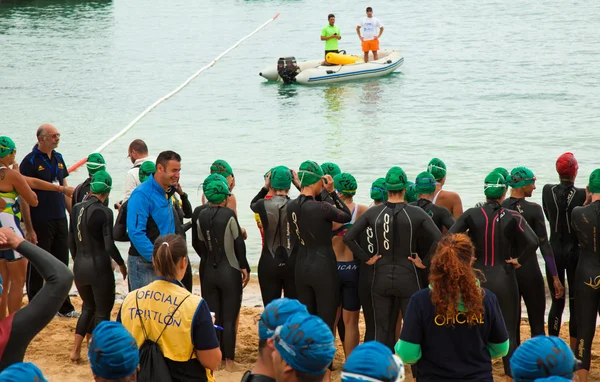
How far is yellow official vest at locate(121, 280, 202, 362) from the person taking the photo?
4.45 metres

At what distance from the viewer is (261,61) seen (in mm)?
37469

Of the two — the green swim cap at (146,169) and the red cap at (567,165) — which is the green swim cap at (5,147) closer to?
the green swim cap at (146,169)

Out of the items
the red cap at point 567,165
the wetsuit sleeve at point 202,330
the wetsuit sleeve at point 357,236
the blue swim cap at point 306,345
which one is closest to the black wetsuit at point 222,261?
the wetsuit sleeve at point 357,236

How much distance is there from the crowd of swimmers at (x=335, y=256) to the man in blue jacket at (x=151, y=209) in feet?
0.04

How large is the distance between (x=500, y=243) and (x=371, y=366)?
3.58m

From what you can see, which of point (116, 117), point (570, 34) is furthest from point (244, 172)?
point (570, 34)

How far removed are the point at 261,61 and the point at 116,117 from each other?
12.2 meters

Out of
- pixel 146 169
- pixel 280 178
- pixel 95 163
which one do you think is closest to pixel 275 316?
pixel 280 178

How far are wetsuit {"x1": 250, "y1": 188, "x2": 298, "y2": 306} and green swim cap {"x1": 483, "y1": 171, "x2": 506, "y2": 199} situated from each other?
1.75m

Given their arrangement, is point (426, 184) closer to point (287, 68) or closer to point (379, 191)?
point (379, 191)

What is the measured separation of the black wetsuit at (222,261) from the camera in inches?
274

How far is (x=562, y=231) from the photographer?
7.33 m

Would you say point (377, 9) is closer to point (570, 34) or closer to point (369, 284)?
point (570, 34)

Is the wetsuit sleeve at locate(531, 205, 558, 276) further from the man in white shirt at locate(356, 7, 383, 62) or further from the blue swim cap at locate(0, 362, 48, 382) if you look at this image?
the man in white shirt at locate(356, 7, 383, 62)
